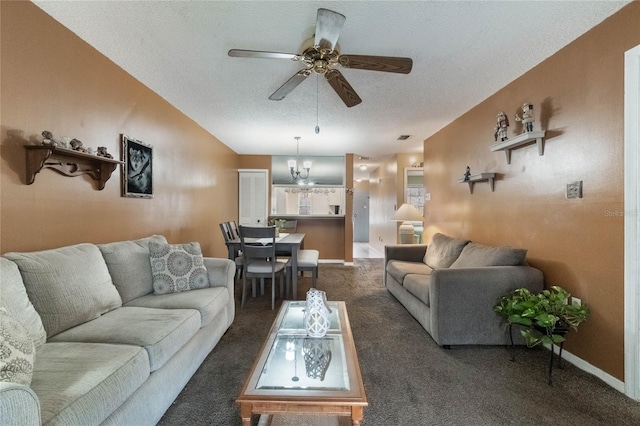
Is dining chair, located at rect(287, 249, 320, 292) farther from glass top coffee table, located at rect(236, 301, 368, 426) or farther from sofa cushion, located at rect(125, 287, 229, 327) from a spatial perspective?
glass top coffee table, located at rect(236, 301, 368, 426)

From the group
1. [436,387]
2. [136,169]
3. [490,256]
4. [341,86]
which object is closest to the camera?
[436,387]

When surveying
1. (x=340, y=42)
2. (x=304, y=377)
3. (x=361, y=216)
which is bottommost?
(x=304, y=377)

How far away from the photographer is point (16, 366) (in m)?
0.94

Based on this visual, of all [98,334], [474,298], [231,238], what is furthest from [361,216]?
[98,334]

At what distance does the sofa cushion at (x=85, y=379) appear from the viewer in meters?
0.99

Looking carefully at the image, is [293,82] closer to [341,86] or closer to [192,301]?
[341,86]

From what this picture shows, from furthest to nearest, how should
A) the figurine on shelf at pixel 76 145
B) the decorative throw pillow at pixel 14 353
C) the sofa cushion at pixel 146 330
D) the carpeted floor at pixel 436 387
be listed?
the figurine on shelf at pixel 76 145 < the carpeted floor at pixel 436 387 < the sofa cushion at pixel 146 330 < the decorative throw pillow at pixel 14 353

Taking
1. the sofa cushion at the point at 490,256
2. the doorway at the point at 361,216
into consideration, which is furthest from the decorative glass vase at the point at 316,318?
the doorway at the point at 361,216

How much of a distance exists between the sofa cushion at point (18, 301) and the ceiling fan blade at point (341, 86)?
2194 millimetres

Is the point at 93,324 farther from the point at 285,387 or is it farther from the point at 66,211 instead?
the point at 285,387

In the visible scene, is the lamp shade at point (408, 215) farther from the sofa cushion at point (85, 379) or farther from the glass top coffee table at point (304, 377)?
the sofa cushion at point (85, 379)

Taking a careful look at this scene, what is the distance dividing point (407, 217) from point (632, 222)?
2849 millimetres

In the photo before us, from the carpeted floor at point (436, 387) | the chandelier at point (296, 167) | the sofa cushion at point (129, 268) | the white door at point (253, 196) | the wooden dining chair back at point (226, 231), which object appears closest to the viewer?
the carpeted floor at point (436, 387)

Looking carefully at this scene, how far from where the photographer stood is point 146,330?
61.2 inches
